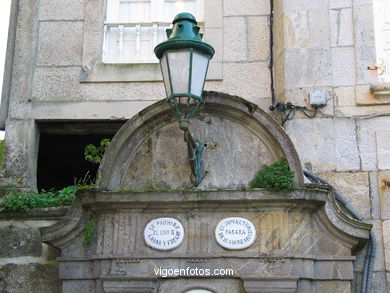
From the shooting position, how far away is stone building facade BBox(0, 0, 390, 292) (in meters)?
6.60

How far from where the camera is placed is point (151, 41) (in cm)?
759

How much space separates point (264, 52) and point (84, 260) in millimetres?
3095

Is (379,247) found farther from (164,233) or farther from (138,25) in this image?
(138,25)

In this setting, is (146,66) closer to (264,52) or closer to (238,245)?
(264,52)

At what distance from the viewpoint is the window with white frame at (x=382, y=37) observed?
6871mm

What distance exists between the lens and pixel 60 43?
297 inches

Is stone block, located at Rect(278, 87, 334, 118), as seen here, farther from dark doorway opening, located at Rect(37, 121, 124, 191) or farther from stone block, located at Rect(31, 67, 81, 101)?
stone block, located at Rect(31, 67, 81, 101)

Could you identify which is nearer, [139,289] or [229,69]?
[139,289]

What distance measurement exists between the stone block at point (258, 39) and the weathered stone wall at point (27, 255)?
9.03 feet

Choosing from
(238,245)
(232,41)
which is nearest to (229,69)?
(232,41)

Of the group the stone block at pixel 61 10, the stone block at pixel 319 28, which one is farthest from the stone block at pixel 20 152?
the stone block at pixel 319 28

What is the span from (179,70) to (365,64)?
8.20ft

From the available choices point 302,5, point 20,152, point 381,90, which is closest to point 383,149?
point 381,90

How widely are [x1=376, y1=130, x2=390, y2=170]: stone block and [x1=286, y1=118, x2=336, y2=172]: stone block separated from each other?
17.7 inches
